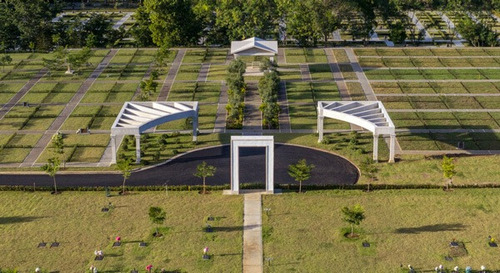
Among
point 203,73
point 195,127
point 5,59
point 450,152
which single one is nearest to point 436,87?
point 450,152

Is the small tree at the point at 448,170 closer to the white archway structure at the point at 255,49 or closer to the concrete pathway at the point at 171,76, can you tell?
the white archway structure at the point at 255,49

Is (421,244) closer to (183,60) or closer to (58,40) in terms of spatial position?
(183,60)

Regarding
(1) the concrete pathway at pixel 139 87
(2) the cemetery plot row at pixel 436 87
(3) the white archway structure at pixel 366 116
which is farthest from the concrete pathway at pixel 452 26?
(1) the concrete pathway at pixel 139 87

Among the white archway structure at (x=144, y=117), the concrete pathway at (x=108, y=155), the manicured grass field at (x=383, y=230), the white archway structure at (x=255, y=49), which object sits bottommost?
the concrete pathway at (x=108, y=155)

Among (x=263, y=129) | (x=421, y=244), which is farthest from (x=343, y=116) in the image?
(x=421, y=244)

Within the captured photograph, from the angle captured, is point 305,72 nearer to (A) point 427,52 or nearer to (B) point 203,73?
(B) point 203,73
